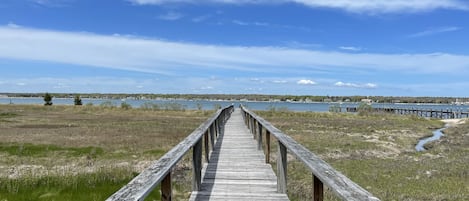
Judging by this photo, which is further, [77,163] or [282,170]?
[77,163]

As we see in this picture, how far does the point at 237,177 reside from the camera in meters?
7.57

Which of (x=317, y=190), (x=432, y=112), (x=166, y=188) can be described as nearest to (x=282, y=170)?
(x=317, y=190)

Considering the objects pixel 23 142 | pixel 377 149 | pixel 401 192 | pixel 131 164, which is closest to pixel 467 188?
pixel 401 192

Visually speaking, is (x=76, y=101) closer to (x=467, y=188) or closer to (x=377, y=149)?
(x=377, y=149)

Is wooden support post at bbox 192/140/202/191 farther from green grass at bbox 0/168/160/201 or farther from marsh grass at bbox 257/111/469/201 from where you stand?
marsh grass at bbox 257/111/469/201

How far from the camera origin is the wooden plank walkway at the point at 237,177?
6191 millimetres

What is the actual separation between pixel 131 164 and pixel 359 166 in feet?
25.3

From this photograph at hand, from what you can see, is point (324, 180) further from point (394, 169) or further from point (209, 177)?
point (394, 169)

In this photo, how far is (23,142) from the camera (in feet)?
61.4

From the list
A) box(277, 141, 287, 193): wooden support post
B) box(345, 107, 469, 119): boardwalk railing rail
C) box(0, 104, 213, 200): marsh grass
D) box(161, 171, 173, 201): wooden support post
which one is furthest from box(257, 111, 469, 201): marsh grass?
box(345, 107, 469, 119): boardwalk railing rail

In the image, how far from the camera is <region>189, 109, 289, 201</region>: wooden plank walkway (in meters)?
6.19

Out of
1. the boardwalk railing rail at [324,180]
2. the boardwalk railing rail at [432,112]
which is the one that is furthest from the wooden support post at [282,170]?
the boardwalk railing rail at [432,112]

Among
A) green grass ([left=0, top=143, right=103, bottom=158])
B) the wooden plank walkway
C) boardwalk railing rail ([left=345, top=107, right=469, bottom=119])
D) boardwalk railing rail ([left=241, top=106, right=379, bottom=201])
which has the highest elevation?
boardwalk railing rail ([left=241, top=106, right=379, bottom=201])

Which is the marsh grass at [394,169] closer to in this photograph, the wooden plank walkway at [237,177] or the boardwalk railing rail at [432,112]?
the wooden plank walkway at [237,177]
